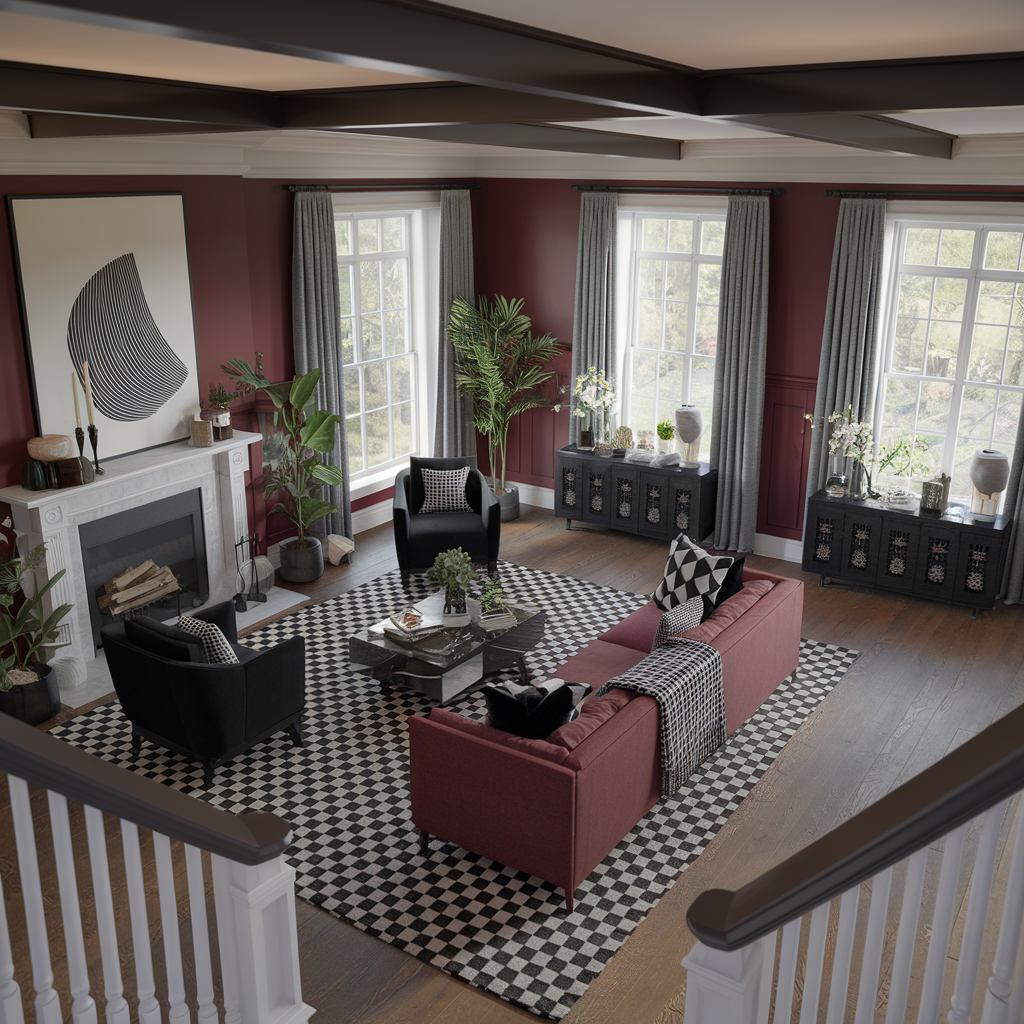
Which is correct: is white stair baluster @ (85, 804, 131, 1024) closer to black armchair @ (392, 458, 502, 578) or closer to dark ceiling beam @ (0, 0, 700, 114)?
dark ceiling beam @ (0, 0, 700, 114)

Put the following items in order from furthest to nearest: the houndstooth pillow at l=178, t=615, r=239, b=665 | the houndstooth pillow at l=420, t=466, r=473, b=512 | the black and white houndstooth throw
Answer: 1. the houndstooth pillow at l=420, t=466, r=473, b=512
2. the houndstooth pillow at l=178, t=615, r=239, b=665
3. the black and white houndstooth throw

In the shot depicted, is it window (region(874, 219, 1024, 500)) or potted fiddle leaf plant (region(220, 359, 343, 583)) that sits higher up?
window (region(874, 219, 1024, 500))

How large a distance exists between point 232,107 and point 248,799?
10.9ft

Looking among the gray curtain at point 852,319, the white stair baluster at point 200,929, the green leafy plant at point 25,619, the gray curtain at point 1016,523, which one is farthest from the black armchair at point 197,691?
the gray curtain at point 1016,523

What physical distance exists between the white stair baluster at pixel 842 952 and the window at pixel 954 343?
645cm

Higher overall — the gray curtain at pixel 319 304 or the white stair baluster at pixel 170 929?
the gray curtain at pixel 319 304

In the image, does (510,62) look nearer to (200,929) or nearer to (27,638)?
(200,929)

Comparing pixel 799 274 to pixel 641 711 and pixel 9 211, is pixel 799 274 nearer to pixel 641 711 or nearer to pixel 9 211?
pixel 641 711

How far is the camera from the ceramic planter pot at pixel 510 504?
366 inches

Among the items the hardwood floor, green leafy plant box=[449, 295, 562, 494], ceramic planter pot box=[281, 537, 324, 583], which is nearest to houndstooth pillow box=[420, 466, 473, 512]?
the hardwood floor

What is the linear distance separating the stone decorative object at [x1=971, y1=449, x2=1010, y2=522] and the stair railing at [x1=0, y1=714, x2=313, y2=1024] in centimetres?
646

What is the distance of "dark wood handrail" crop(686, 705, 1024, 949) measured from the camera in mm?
1484

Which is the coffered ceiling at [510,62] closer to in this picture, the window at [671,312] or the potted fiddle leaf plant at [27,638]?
the potted fiddle leaf plant at [27,638]

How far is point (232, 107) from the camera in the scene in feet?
14.2
